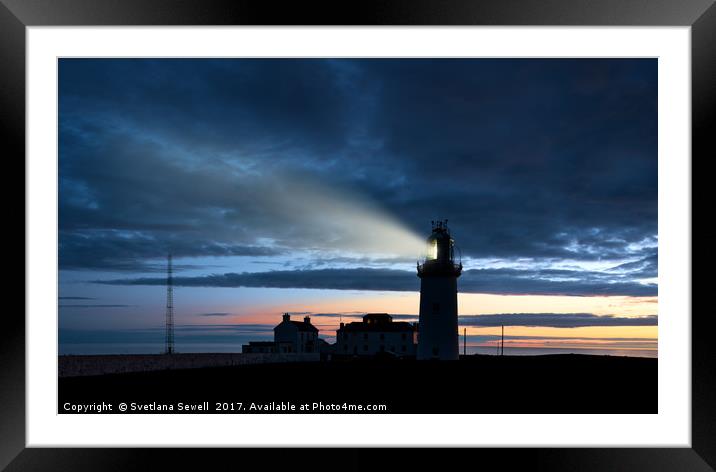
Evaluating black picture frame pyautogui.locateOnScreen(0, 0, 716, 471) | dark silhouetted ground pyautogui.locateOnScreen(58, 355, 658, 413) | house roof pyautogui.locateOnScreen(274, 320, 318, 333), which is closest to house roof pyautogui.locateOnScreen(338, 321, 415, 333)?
house roof pyautogui.locateOnScreen(274, 320, 318, 333)

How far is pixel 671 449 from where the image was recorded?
3.15 meters

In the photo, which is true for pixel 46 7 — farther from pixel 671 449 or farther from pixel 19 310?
pixel 671 449

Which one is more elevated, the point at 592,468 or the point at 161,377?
the point at 592,468

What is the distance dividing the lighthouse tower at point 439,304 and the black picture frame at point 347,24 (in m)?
12.8

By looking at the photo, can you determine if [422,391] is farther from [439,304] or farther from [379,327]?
[379,327]

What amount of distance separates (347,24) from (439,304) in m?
13.5

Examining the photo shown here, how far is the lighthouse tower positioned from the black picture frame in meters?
12.8

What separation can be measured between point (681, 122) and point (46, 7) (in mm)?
3621

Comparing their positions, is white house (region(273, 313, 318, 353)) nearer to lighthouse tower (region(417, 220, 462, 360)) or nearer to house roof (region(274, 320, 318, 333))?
house roof (region(274, 320, 318, 333))

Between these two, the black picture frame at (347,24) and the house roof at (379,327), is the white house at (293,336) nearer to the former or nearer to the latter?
the house roof at (379,327)

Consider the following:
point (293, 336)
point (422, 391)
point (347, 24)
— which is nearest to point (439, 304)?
point (422, 391)

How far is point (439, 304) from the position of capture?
16.0 meters

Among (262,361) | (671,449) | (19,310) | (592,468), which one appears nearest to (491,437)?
(592,468)

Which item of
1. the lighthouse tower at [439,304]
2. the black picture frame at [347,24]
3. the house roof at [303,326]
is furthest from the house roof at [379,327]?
the black picture frame at [347,24]
